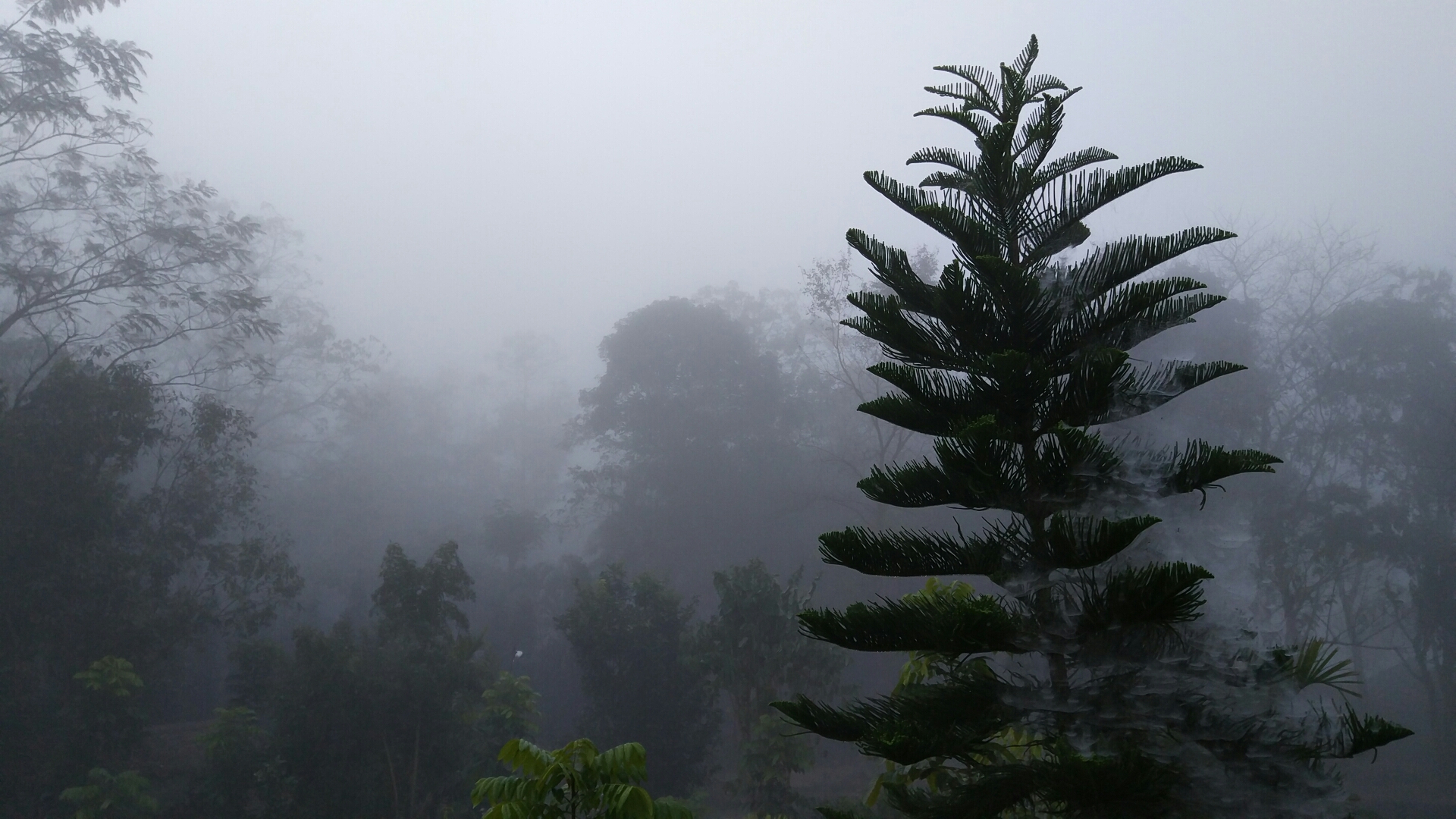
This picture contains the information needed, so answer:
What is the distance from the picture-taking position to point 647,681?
412 inches

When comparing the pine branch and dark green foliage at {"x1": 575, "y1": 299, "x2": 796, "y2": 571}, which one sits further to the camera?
dark green foliage at {"x1": 575, "y1": 299, "x2": 796, "y2": 571}

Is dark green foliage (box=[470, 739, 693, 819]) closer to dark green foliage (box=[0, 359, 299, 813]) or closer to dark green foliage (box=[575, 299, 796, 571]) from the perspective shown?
dark green foliage (box=[0, 359, 299, 813])

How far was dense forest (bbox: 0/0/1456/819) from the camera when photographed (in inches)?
96.2

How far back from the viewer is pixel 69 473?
31.3 ft

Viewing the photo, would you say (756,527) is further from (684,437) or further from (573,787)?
(573,787)

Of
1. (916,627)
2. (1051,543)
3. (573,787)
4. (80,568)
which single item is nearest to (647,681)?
(80,568)

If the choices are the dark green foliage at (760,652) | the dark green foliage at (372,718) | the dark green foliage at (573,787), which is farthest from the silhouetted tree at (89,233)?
the dark green foliage at (573,787)

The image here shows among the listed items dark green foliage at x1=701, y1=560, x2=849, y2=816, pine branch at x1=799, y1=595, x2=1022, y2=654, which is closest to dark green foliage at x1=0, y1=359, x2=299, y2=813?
dark green foliage at x1=701, y1=560, x2=849, y2=816

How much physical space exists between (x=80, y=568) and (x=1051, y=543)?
11.0 meters

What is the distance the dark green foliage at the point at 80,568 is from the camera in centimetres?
893

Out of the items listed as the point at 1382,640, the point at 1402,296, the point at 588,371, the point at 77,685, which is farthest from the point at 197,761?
the point at 1402,296

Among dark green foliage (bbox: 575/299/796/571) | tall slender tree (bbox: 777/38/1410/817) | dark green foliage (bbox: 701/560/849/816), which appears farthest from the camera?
dark green foliage (bbox: 575/299/796/571)

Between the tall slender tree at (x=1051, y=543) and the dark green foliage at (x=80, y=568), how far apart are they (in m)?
10.1

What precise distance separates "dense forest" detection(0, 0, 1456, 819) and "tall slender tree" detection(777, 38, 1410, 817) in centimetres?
1
